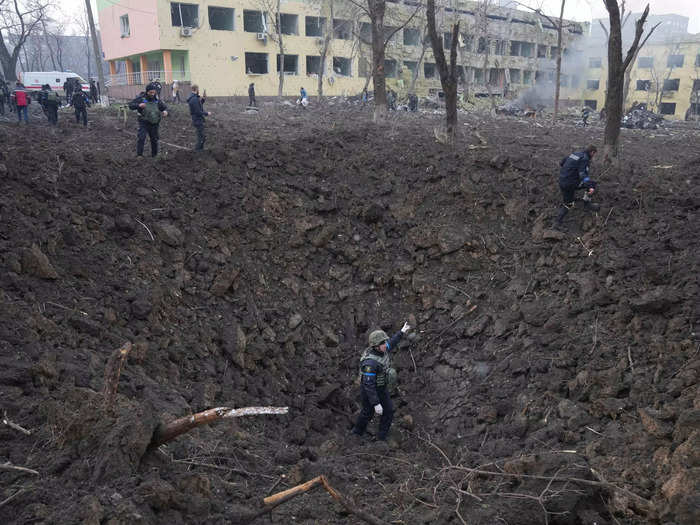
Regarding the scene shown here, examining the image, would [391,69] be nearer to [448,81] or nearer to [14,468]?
[448,81]

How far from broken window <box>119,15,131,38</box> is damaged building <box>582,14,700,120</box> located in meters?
39.5

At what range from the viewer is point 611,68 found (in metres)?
9.55

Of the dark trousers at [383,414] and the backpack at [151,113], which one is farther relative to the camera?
the backpack at [151,113]

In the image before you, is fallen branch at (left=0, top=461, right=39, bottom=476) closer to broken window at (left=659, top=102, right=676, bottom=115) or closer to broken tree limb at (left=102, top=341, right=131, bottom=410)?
broken tree limb at (left=102, top=341, right=131, bottom=410)

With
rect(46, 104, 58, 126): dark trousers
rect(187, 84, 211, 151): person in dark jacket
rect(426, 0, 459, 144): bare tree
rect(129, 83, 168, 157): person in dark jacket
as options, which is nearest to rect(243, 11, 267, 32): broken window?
rect(46, 104, 58, 126): dark trousers

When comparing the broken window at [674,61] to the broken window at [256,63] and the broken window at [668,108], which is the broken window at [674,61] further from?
the broken window at [256,63]

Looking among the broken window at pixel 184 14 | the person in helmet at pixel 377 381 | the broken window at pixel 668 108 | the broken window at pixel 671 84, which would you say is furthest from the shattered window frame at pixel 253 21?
the broken window at pixel 671 84

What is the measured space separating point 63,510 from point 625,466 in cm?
404

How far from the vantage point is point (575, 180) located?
26.3ft

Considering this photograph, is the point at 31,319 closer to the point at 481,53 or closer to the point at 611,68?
the point at 611,68

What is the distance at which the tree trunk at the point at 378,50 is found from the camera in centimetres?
1432

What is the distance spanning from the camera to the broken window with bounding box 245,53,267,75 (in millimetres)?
34091

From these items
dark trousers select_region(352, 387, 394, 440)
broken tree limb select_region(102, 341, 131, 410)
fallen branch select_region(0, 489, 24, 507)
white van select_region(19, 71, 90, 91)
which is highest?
white van select_region(19, 71, 90, 91)

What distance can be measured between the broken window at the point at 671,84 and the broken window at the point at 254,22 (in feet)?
128
